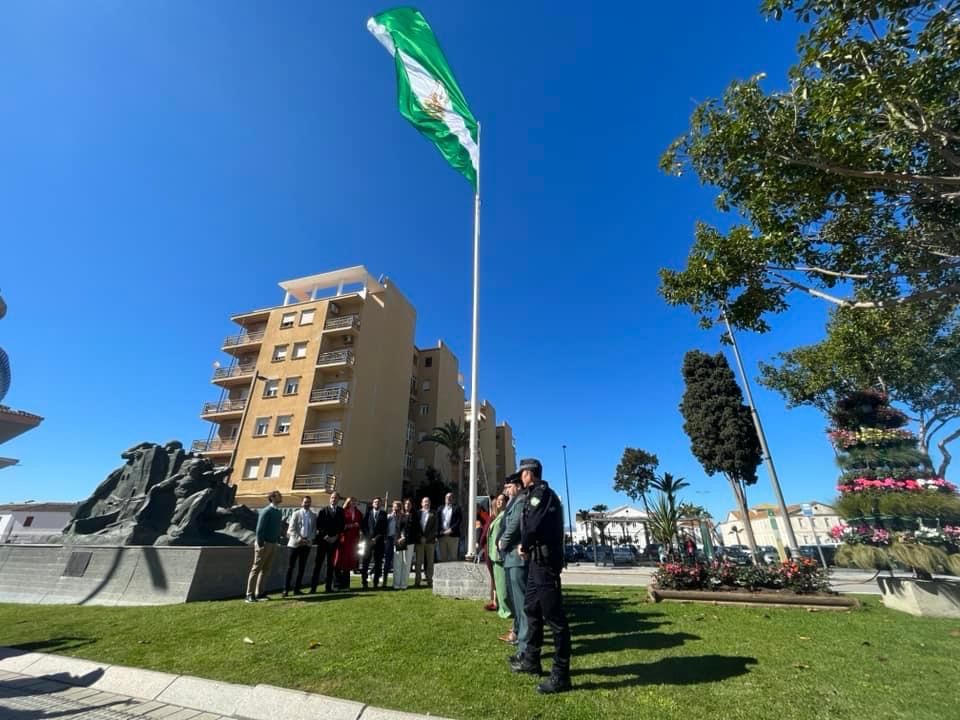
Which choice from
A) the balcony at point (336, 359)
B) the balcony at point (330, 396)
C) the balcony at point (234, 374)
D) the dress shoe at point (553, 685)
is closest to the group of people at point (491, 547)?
the dress shoe at point (553, 685)

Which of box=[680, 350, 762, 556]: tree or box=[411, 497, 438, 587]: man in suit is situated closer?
box=[411, 497, 438, 587]: man in suit

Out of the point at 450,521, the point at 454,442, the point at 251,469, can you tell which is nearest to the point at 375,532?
the point at 450,521

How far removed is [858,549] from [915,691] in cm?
604

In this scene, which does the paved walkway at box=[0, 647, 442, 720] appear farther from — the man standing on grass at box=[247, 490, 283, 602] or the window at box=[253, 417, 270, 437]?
the window at box=[253, 417, 270, 437]

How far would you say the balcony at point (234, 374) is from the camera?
105ft

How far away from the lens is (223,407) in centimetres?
3156

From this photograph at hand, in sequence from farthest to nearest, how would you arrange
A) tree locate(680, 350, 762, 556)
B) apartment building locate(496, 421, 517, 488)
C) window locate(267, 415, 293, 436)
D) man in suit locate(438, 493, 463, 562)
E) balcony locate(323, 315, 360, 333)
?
apartment building locate(496, 421, 517, 488) → balcony locate(323, 315, 360, 333) → window locate(267, 415, 293, 436) → tree locate(680, 350, 762, 556) → man in suit locate(438, 493, 463, 562)

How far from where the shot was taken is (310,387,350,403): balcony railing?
28.5 meters

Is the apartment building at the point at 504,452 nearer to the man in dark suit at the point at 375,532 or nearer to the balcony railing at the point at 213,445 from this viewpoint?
the balcony railing at the point at 213,445

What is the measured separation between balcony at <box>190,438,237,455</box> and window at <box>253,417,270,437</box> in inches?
92.5

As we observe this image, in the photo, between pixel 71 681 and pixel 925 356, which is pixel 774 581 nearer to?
pixel 71 681

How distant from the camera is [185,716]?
10.1ft

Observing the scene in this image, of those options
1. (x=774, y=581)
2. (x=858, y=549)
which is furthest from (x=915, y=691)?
(x=858, y=549)

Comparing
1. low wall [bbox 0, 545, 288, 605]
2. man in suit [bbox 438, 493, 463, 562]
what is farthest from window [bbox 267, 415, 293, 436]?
man in suit [bbox 438, 493, 463, 562]
